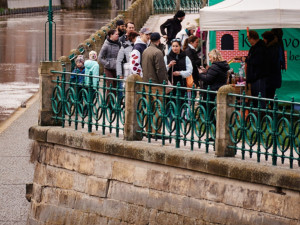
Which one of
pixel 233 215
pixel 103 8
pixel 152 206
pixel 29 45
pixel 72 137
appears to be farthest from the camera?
pixel 103 8

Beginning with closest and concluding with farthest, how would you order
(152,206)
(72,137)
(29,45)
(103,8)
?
(152,206), (72,137), (29,45), (103,8)

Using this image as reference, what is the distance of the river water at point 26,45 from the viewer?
96.6 ft

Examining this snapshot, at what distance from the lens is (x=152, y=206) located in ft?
41.3

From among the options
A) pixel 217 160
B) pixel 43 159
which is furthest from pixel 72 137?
pixel 217 160

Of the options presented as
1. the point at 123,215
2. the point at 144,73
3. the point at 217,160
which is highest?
the point at 144,73

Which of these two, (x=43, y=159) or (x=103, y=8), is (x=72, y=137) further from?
(x=103, y=8)

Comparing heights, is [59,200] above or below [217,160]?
below

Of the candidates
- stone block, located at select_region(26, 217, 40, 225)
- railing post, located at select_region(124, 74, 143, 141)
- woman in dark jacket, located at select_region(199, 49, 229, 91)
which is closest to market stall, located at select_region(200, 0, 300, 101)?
woman in dark jacket, located at select_region(199, 49, 229, 91)

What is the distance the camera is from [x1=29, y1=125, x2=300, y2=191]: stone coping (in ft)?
36.5

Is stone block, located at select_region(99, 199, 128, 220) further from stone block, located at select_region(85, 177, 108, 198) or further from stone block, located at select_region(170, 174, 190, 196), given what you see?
A: stone block, located at select_region(170, 174, 190, 196)

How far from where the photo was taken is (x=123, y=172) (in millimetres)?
13094

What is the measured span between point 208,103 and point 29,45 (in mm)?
33065

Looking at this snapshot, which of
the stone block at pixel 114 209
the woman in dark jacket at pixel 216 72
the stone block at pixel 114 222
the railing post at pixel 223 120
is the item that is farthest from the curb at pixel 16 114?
the railing post at pixel 223 120

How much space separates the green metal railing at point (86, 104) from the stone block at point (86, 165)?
0.43 m
